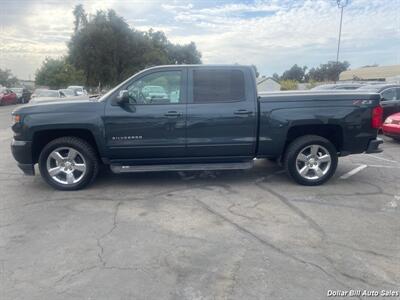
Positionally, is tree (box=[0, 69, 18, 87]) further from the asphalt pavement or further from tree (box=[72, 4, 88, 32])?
the asphalt pavement

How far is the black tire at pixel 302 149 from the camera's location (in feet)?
20.1

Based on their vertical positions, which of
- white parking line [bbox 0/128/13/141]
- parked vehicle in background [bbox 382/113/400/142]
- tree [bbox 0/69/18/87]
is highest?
tree [bbox 0/69/18/87]

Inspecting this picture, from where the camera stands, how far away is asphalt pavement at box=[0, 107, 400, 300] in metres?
3.28

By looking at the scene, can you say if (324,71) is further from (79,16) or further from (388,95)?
(388,95)

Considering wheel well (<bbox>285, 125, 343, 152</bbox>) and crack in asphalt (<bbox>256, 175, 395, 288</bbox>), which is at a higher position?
wheel well (<bbox>285, 125, 343, 152</bbox>)

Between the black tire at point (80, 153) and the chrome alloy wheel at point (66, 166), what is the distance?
0.04m

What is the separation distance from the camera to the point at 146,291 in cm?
318

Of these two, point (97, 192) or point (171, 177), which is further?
point (171, 177)

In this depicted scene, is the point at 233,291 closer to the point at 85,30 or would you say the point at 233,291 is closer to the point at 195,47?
the point at 85,30

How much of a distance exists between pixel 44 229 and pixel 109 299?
72.2 inches

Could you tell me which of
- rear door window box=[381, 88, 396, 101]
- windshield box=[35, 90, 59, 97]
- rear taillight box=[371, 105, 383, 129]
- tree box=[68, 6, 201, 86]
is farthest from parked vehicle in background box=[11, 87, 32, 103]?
rear taillight box=[371, 105, 383, 129]

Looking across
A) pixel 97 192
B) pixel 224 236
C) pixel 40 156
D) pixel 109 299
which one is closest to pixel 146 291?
pixel 109 299

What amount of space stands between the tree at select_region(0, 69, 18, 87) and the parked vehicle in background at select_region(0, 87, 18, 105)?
3428 cm

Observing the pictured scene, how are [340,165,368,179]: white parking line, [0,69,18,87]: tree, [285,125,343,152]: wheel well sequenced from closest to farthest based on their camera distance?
[285,125,343,152]: wheel well → [340,165,368,179]: white parking line → [0,69,18,87]: tree
